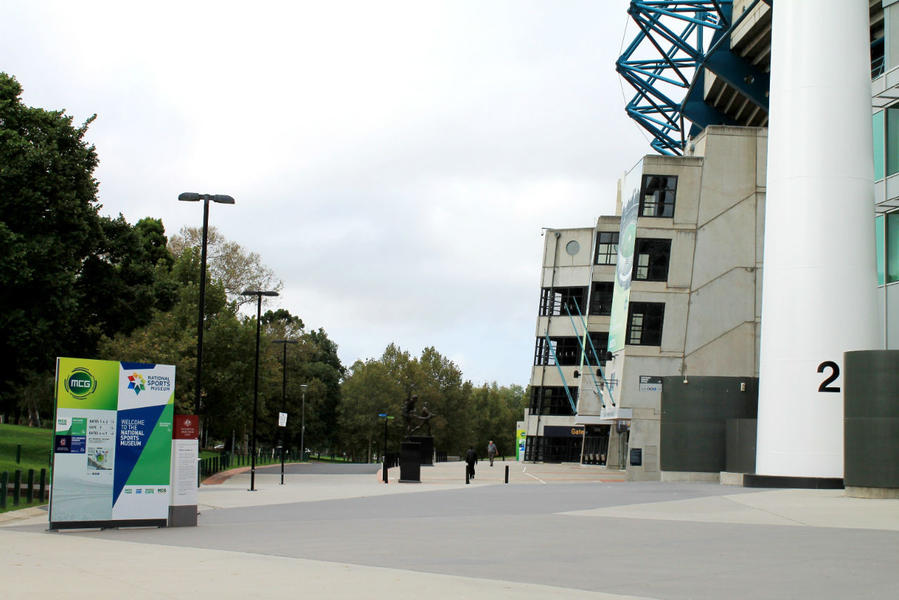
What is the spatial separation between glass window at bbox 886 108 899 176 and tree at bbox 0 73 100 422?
26821mm

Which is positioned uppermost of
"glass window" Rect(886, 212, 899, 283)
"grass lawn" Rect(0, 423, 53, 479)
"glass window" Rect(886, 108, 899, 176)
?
"glass window" Rect(886, 108, 899, 176)

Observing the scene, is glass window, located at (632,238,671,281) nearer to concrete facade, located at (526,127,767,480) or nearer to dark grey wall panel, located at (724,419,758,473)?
concrete facade, located at (526,127,767,480)

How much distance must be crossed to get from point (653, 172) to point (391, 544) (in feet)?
126

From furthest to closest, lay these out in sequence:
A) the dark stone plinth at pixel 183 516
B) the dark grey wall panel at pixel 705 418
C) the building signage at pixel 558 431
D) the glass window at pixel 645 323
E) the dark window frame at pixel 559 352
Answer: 1. the dark window frame at pixel 559 352
2. the building signage at pixel 558 431
3. the glass window at pixel 645 323
4. the dark grey wall panel at pixel 705 418
5. the dark stone plinth at pixel 183 516

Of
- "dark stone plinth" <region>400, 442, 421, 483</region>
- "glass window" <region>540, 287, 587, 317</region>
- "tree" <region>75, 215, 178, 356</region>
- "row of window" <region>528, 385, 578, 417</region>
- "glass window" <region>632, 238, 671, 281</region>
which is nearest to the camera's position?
"tree" <region>75, 215, 178, 356</region>

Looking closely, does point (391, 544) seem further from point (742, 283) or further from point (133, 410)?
point (742, 283)

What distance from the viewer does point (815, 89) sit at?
3186cm

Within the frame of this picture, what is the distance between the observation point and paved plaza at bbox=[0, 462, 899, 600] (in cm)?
1030

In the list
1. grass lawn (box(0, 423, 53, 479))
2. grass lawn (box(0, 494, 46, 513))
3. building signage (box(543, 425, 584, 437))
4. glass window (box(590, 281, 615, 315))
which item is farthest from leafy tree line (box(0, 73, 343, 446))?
building signage (box(543, 425, 584, 437))

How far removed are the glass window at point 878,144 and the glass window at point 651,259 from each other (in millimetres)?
17623

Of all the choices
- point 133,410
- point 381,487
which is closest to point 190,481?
point 133,410

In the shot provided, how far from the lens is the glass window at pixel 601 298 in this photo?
3236 inches

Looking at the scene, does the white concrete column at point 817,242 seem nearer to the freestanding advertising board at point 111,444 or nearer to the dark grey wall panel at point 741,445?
the dark grey wall panel at point 741,445

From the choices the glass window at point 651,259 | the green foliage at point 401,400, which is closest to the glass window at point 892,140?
the glass window at point 651,259
